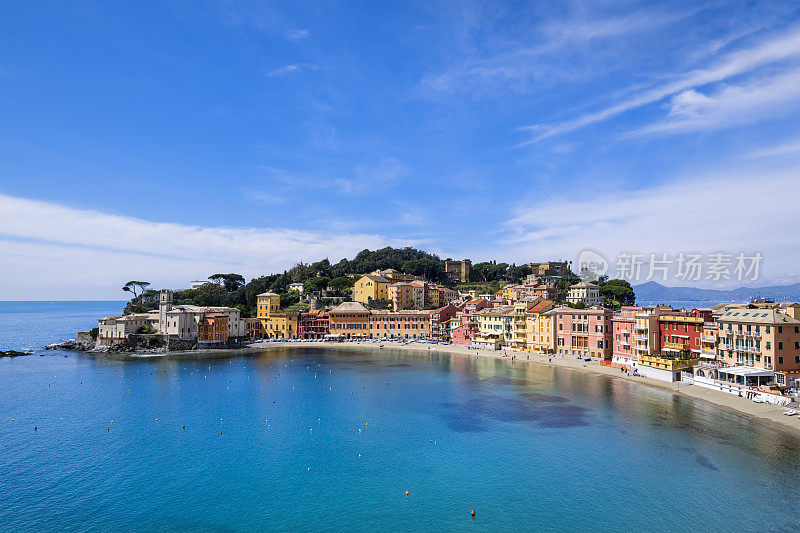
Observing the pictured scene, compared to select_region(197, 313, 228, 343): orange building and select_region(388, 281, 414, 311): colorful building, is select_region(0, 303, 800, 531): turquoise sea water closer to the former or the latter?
select_region(197, 313, 228, 343): orange building

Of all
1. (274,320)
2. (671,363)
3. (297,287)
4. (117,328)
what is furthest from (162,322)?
(671,363)

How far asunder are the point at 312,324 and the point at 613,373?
73.2 metres

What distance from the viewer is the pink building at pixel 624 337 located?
209 feet

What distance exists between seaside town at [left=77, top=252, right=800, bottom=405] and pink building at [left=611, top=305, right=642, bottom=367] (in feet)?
0.53

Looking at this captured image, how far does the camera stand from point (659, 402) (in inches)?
1821

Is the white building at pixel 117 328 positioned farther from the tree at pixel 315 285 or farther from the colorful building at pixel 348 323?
the tree at pixel 315 285

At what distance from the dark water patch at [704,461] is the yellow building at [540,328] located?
48263 mm

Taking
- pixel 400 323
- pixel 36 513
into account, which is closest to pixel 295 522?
pixel 36 513

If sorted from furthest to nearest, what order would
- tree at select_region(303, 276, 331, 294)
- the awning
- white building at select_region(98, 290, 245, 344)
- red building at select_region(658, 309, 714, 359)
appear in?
tree at select_region(303, 276, 331, 294) < white building at select_region(98, 290, 245, 344) < red building at select_region(658, 309, 714, 359) < the awning

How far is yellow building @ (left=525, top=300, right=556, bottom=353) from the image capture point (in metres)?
79.8

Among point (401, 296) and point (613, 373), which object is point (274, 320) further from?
point (613, 373)

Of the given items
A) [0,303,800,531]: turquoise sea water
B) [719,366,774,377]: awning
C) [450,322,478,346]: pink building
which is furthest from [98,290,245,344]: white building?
[719,366,774,377]: awning

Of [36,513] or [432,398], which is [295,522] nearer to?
[36,513]

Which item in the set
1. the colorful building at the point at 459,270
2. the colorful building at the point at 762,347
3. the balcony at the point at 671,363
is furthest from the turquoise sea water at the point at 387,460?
the colorful building at the point at 459,270
